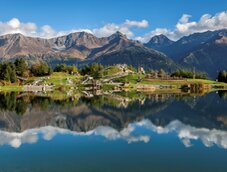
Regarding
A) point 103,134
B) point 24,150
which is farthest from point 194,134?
point 24,150

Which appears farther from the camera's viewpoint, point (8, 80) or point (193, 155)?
point (8, 80)

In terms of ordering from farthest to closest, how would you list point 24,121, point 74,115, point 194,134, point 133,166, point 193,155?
point 74,115 → point 24,121 → point 194,134 → point 193,155 → point 133,166

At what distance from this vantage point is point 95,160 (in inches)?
1217

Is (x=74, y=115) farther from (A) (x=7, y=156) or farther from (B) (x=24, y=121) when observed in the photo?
(A) (x=7, y=156)

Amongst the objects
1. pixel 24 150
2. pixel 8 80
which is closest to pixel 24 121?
pixel 24 150

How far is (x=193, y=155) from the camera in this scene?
3303 centimetres

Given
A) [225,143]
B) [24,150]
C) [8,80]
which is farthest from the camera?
[8,80]

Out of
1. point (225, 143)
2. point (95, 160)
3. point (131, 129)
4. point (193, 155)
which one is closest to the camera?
point (95, 160)

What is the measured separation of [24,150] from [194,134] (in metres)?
24.2

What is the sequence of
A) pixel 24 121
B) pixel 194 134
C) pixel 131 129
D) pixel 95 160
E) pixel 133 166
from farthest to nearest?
1. pixel 24 121
2. pixel 131 129
3. pixel 194 134
4. pixel 95 160
5. pixel 133 166

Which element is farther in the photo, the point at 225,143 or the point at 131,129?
the point at 131,129

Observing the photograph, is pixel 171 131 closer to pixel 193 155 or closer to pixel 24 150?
pixel 193 155

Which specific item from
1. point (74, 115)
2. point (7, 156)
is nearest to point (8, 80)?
point (74, 115)

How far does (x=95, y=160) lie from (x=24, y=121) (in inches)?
1327
